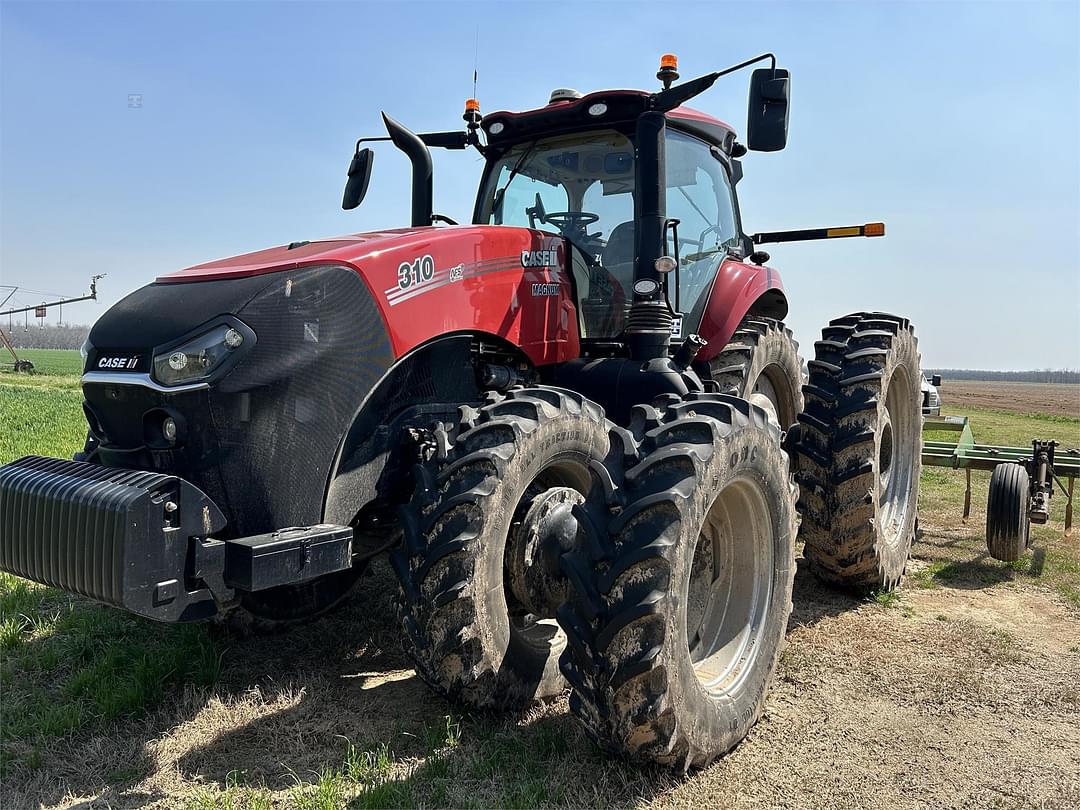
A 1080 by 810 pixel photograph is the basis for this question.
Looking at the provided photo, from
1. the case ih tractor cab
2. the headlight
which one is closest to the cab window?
the case ih tractor cab

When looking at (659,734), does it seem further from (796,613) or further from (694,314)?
(694,314)

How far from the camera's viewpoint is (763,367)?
5.26 meters

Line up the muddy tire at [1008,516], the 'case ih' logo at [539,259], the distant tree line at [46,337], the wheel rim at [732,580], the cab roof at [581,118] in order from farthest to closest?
the distant tree line at [46,337] → the muddy tire at [1008,516] → the cab roof at [581,118] → the 'case ih' logo at [539,259] → the wheel rim at [732,580]

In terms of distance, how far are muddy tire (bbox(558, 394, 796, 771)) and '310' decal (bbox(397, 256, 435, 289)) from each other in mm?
1089

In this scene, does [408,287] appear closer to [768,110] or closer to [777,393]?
[768,110]

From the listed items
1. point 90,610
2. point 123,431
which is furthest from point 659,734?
point 90,610

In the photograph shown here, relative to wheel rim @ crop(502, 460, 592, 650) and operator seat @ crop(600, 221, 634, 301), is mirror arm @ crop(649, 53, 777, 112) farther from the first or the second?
wheel rim @ crop(502, 460, 592, 650)

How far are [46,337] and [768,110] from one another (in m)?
159

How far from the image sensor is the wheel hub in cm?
335

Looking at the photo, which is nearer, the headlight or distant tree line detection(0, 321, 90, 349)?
the headlight

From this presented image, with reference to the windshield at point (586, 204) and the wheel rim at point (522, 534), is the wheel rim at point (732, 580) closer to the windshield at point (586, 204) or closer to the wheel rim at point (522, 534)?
the wheel rim at point (522, 534)

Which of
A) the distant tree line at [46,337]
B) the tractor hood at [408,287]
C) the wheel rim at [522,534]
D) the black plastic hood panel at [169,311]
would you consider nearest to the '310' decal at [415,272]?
the tractor hood at [408,287]

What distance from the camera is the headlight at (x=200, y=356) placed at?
2.89 metres

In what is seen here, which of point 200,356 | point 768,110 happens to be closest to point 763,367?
point 768,110
